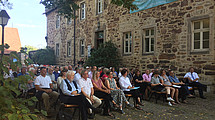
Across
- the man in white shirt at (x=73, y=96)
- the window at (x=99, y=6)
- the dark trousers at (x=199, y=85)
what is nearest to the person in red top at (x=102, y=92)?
the man in white shirt at (x=73, y=96)

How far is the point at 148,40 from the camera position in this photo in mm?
12344

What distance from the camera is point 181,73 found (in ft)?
33.8

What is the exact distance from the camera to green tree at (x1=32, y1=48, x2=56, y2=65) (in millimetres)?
22448

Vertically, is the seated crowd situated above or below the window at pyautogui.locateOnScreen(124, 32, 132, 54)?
below

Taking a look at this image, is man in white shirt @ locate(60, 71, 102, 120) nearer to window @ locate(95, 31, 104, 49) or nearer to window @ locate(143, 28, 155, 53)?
window @ locate(143, 28, 155, 53)

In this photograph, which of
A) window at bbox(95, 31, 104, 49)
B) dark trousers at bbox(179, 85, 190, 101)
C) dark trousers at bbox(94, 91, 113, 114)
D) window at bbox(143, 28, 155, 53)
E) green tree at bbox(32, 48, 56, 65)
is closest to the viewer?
dark trousers at bbox(94, 91, 113, 114)

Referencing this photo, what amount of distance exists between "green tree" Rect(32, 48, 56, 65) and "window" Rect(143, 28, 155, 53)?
14.2 meters

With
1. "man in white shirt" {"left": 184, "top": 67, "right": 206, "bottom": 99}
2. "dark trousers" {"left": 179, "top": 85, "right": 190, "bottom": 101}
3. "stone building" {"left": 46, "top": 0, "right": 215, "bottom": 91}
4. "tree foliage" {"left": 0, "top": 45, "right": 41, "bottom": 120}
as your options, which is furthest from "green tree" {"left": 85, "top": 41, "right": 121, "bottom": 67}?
"tree foliage" {"left": 0, "top": 45, "right": 41, "bottom": 120}

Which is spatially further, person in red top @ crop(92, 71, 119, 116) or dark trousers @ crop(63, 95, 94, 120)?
person in red top @ crop(92, 71, 119, 116)

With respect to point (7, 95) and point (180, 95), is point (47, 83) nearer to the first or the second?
point (7, 95)

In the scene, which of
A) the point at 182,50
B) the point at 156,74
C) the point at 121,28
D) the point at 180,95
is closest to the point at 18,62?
the point at 156,74

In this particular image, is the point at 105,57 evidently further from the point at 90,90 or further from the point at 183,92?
the point at 90,90

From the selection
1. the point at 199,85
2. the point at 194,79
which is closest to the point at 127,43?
the point at 194,79

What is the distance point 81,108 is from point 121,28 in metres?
9.89
